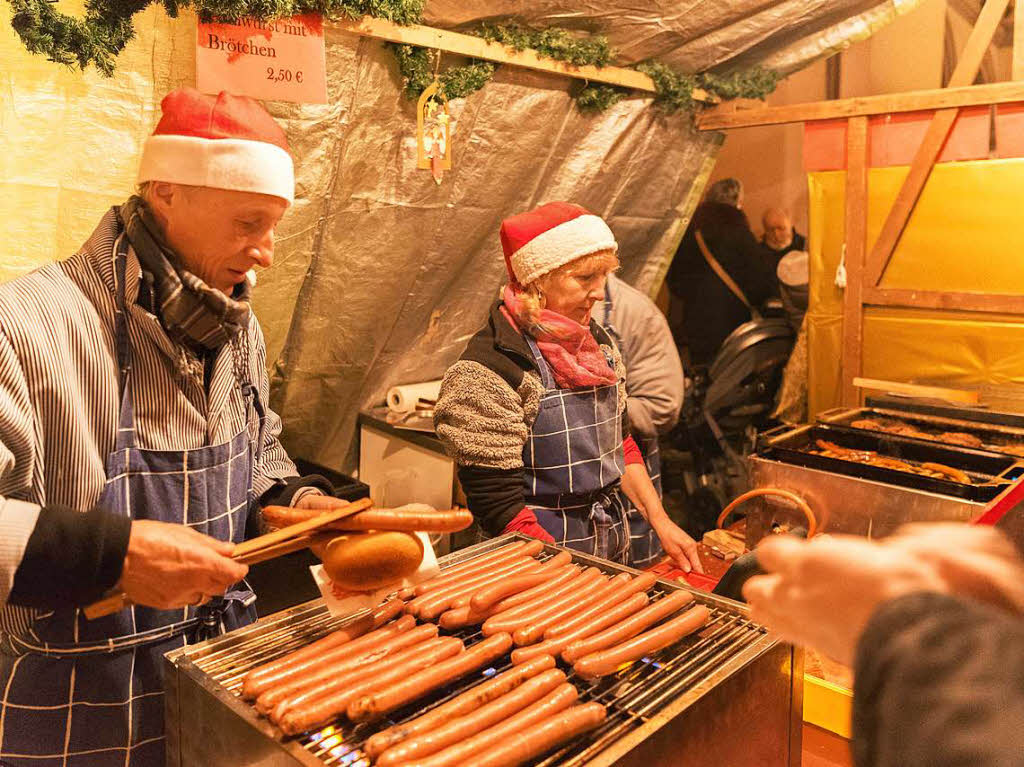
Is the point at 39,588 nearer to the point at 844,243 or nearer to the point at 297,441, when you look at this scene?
the point at 297,441

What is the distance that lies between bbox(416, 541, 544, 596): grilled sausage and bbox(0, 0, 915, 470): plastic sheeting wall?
2.03 m

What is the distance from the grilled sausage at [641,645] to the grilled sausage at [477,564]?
0.45 metres

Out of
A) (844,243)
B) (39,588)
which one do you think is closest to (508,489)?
(39,588)

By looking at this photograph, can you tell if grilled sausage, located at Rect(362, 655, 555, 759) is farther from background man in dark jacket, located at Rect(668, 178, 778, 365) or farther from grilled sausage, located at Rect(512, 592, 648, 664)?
background man in dark jacket, located at Rect(668, 178, 778, 365)

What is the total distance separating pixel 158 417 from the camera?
1808mm

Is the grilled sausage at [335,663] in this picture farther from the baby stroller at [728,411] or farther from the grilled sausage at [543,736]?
the baby stroller at [728,411]

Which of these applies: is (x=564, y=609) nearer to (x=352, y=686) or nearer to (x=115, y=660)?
(x=352, y=686)

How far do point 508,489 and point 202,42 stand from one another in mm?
1886

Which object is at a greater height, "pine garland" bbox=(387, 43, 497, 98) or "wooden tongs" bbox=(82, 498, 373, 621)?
"pine garland" bbox=(387, 43, 497, 98)

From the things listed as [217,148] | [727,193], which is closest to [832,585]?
[217,148]

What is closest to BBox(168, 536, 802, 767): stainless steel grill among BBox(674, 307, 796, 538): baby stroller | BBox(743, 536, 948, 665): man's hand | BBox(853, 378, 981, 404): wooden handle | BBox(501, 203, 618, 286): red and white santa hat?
BBox(743, 536, 948, 665): man's hand

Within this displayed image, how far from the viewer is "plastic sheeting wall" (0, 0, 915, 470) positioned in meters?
2.90

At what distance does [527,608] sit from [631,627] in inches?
9.2

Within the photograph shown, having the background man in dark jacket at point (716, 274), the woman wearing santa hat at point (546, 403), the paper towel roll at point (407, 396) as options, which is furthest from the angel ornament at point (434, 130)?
the background man in dark jacket at point (716, 274)
